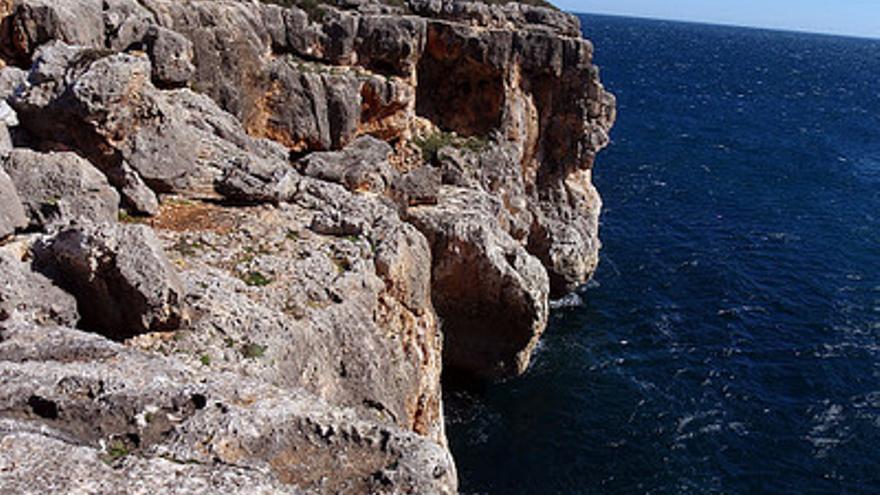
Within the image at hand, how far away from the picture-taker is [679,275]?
200 feet

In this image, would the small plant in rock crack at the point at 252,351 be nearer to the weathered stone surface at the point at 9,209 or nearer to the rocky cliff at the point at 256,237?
the rocky cliff at the point at 256,237

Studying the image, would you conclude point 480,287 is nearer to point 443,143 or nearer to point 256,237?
point 443,143

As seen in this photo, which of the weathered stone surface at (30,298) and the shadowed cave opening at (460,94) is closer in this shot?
the weathered stone surface at (30,298)

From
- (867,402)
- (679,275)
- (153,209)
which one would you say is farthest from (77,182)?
(679,275)

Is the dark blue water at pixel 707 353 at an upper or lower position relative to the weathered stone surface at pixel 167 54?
lower

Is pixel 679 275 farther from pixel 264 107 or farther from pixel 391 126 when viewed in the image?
pixel 264 107

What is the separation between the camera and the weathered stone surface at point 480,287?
38.6 m

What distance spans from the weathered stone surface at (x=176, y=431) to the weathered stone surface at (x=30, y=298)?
79 cm

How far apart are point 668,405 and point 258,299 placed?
3040cm

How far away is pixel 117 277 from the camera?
1733 centimetres

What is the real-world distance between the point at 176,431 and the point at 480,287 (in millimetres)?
27904

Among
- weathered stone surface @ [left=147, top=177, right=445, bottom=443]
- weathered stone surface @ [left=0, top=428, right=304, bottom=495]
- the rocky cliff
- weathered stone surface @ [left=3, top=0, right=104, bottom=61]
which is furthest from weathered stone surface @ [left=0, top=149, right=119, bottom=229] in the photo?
weathered stone surface @ [left=0, top=428, right=304, bottom=495]

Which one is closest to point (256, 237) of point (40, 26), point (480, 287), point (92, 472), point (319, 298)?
point (319, 298)

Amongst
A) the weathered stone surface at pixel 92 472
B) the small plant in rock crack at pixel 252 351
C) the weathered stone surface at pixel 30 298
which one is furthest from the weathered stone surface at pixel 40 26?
the weathered stone surface at pixel 92 472
